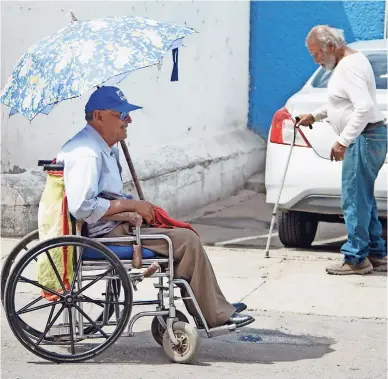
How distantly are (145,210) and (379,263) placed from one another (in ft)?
9.30

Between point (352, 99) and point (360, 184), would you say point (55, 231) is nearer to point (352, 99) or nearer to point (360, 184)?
point (352, 99)

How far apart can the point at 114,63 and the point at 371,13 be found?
6.86 metres

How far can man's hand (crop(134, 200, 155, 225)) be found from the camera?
5031mm

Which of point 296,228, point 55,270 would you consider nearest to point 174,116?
point 296,228

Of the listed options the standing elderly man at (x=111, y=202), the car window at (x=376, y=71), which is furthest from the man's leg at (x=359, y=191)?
the standing elderly man at (x=111, y=202)

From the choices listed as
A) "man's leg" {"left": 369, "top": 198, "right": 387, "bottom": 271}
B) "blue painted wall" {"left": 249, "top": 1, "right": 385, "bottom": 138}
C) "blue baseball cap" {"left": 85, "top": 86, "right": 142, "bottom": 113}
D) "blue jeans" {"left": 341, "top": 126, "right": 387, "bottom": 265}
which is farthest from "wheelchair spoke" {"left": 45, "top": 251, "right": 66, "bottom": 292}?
"blue painted wall" {"left": 249, "top": 1, "right": 385, "bottom": 138}

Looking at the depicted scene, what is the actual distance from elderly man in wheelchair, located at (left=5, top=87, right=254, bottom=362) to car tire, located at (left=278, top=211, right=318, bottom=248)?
2.95 m

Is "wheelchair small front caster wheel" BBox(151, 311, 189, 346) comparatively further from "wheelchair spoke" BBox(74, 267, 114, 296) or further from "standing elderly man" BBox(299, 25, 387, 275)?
"standing elderly man" BBox(299, 25, 387, 275)

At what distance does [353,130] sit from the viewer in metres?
6.72

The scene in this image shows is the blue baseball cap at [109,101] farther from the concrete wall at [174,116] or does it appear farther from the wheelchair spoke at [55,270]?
the concrete wall at [174,116]

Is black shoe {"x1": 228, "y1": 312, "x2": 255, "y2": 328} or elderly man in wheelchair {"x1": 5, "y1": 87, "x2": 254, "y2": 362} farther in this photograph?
black shoe {"x1": 228, "y1": 312, "x2": 255, "y2": 328}

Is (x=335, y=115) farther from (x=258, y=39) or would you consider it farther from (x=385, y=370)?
(x=258, y=39)

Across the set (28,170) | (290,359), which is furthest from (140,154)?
(290,359)

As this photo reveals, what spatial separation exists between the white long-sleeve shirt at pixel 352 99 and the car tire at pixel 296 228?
4.24 ft
